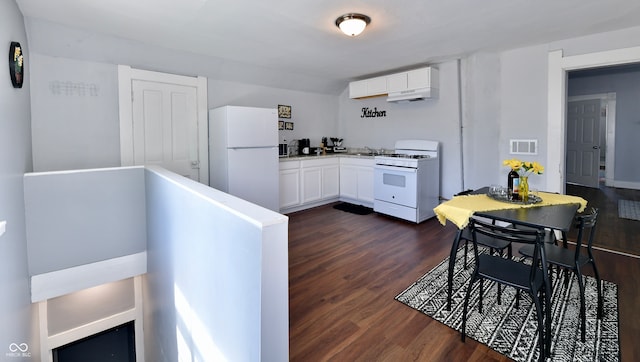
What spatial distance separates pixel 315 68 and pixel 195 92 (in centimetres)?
178

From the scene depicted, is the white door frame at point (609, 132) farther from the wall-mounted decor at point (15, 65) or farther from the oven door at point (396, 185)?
the wall-mounted decor at point (15, 65)

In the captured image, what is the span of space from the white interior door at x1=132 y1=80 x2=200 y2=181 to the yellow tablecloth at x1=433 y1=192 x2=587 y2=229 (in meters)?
3.31

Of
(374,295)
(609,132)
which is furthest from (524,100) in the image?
(609,132)

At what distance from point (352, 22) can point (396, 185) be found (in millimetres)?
2510

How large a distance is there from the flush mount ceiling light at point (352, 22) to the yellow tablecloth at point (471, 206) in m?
1.67

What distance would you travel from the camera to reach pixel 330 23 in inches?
113

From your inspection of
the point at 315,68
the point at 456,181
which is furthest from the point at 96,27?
the point at 456,181

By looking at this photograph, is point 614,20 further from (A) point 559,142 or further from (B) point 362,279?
(B) point 362,279

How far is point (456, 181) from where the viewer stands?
462 cm

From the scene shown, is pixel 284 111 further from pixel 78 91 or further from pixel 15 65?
pixel 15 65

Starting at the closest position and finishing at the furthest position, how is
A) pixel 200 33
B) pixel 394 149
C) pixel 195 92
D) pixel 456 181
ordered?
pixel 200 33
pixel 195 92
pixel 456 181
pixel 394 149

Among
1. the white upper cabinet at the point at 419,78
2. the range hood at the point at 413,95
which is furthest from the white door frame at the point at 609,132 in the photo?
the white upper cabinet at the point at 419,78

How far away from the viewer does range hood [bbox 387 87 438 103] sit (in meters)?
4.50

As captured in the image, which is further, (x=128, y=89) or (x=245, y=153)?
(x=245, y=153)
